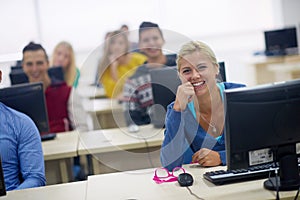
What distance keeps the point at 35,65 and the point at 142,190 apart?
177 centimetres

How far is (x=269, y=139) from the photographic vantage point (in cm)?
182

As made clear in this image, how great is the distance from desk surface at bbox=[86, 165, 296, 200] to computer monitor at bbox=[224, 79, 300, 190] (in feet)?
0.29

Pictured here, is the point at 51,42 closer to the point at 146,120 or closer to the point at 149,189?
the point at 146,120

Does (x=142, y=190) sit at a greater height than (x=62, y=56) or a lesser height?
lesser

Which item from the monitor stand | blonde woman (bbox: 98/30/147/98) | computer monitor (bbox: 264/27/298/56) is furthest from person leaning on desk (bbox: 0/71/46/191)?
computer monitor (bbox: 264/27/298/56)

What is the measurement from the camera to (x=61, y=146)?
3.15m

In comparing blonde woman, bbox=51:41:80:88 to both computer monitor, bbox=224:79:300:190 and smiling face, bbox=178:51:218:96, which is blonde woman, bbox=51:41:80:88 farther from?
computer monitor, bbox=224:79:300:190

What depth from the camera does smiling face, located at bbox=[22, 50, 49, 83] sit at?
3.29m

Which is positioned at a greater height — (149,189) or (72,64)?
(72,64)

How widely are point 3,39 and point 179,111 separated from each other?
4.75 metres

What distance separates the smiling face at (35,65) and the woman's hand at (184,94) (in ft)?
4.47

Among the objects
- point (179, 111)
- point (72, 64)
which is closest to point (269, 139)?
point (179, 111)

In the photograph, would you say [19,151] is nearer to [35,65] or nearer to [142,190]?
[142,190]

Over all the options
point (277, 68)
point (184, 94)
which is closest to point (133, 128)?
point (184, 94)
